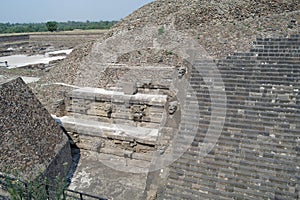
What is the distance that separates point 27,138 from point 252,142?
404 centimetres

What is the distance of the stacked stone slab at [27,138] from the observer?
467 cm

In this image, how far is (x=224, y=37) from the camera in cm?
789

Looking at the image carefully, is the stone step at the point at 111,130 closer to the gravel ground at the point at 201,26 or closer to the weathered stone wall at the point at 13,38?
the gravel ground at the point at 201,26

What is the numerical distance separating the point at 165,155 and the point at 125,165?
64.3 inches

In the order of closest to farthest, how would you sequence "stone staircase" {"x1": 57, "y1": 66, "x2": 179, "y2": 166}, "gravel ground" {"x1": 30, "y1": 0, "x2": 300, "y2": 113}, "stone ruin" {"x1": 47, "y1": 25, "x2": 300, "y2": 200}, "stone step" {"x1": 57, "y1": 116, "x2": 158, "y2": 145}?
1. "stone ruin" {"x1": 47, "y1": 25, "x2": 300, "y2": 200}
2. "stone step" {"x1": 57, "y1": 116, "x2": 158, "y2": 145}
3. "stone staircase" {"x1": 57, "y1": 66, "x2": 179, "y2": 166}
4. "gravel ground" {"x1": 30, "y1": 0, "x2": 300, "y2": 113}

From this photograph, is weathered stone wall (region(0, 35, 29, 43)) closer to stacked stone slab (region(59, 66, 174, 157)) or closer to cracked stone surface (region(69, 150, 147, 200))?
stacked stone slab (region(59, 66, 174, 157))

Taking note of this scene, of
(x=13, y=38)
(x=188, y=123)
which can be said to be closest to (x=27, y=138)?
(x=188, y=123)

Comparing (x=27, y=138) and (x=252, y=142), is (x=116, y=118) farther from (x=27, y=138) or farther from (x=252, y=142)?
(x=252, y=142)

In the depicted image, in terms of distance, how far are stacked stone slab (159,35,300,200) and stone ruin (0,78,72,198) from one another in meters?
2.16

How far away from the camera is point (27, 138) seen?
5117 millimetres

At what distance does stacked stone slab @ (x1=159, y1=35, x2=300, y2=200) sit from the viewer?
3.77 m

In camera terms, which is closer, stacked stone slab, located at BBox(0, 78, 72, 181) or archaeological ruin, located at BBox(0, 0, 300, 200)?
archaeological ruin, located at BBox(0, 0, 300, 200)

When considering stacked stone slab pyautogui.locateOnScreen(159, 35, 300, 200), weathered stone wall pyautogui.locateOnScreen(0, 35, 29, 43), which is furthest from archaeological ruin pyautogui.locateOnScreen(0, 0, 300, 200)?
weathered stone wall pyautogui.locateOnScreen(0, 35, 29, 43)

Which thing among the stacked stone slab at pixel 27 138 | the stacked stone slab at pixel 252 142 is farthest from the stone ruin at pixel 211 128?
the stacked stone slab at pixel 27 138
